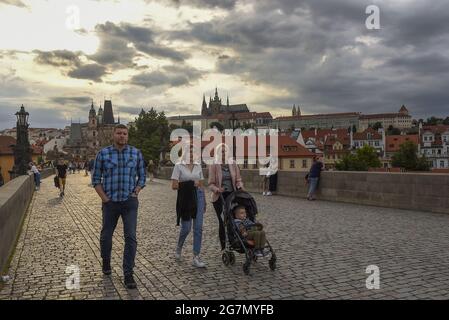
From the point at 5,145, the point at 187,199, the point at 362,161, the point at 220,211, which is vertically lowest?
the point at 220,211

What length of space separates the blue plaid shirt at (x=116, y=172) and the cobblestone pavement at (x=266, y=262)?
112 centimetres

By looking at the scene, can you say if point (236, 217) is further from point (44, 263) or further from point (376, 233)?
point (376, 233)

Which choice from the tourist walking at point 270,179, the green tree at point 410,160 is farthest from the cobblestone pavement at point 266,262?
the green tree at point 410,160

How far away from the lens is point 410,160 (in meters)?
91.9

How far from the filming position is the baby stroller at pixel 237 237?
20.9 ft

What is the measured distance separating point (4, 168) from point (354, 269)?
5098 cm

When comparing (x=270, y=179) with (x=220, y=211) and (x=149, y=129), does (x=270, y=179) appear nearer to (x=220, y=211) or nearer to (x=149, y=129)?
(x=220, y=211)

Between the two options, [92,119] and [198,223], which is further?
[92,119]

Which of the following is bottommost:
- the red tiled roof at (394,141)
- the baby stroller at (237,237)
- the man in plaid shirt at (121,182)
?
the baby stroller at (237,237)

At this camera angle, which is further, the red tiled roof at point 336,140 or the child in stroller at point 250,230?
the red tiled roof at point 336,140

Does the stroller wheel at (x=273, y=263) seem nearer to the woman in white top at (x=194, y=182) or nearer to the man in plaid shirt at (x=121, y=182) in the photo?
the woman in white top at (x=194, y=182)

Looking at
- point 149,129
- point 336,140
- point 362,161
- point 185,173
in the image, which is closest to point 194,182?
point 185,173

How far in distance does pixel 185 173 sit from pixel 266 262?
1.76m
